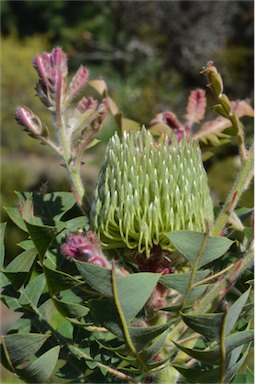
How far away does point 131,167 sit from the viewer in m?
0.50

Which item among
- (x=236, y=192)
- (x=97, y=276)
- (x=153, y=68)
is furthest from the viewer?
(x=153, y=68)

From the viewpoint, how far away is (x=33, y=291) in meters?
0.53

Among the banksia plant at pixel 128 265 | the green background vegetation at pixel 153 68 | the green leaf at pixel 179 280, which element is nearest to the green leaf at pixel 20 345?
the banksia plant at pixel 128 265

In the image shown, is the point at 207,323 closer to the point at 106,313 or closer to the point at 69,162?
the point at 106,313

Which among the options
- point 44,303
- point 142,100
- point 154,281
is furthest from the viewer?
point 142,100

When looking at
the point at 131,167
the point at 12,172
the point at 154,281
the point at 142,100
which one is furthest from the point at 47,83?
the point at 12,172

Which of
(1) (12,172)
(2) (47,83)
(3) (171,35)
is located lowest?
(1) (12,172)

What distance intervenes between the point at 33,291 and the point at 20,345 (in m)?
0.07

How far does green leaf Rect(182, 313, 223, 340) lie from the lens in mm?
440

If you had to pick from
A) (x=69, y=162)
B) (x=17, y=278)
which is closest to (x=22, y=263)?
(x=17, y=278)

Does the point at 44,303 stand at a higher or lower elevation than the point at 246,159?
lower

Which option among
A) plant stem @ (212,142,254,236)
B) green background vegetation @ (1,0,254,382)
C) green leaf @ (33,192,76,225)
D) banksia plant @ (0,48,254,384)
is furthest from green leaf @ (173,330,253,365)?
green background vegetation @ (1,0,254,382)

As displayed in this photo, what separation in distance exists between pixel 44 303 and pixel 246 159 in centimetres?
22

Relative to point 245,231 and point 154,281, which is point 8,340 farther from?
point 245,231
